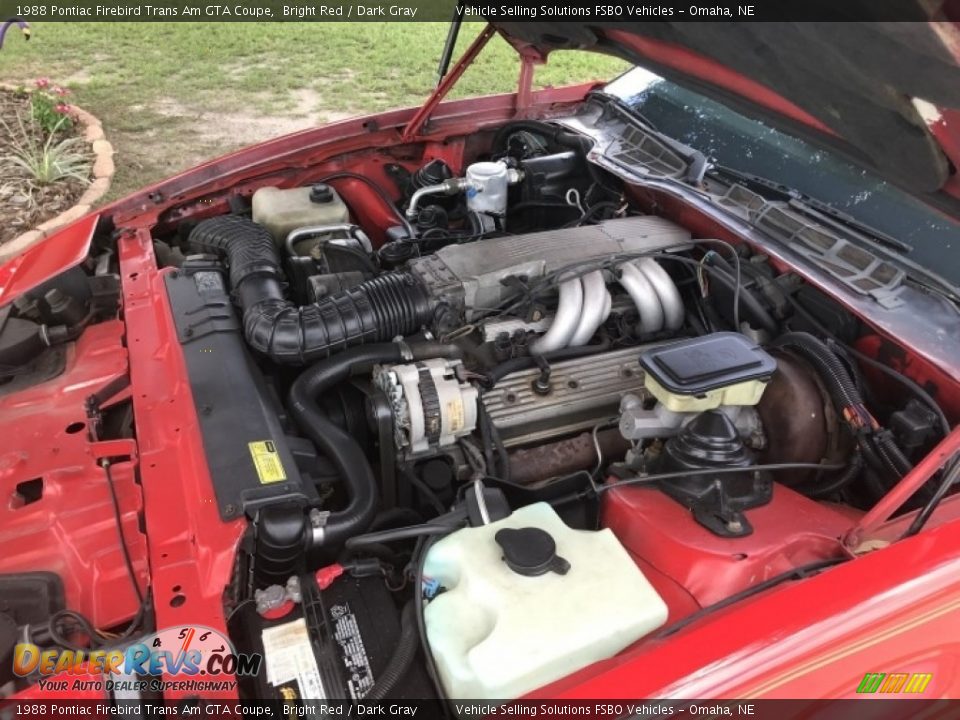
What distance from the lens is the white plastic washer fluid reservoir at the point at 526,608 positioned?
1.16 meters

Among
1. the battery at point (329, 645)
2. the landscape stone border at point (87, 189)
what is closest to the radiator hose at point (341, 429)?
the battery at point (329, 645)

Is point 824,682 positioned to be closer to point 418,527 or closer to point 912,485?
point 912,485

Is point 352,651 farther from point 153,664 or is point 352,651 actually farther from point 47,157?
point 47,157

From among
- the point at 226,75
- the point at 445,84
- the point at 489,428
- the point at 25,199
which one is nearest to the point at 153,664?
the point at 489,428

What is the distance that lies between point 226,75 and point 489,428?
6293 mm

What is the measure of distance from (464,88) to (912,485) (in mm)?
5900

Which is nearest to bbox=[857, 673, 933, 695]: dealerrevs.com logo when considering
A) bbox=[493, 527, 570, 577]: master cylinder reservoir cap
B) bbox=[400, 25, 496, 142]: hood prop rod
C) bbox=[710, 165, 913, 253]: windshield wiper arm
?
bbox=[493, 527, 570, 577]: master cylinder reservoir cap

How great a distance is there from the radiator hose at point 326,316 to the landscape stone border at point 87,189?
2.69 meters

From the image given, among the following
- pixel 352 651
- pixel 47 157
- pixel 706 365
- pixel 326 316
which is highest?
pixel 706 365

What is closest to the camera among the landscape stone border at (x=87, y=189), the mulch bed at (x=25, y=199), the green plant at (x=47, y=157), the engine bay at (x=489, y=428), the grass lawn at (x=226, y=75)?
the engine bay at (x=489, y=428)

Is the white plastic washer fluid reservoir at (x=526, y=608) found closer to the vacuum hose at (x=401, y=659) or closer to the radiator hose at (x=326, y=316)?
the vacuum hose at (x=401, y=659)

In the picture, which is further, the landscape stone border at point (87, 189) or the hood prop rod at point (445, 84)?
the landscape stone border at point (87, 189)

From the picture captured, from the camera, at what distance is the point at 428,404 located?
1.68 meters

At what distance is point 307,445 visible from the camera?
5.52 ft
